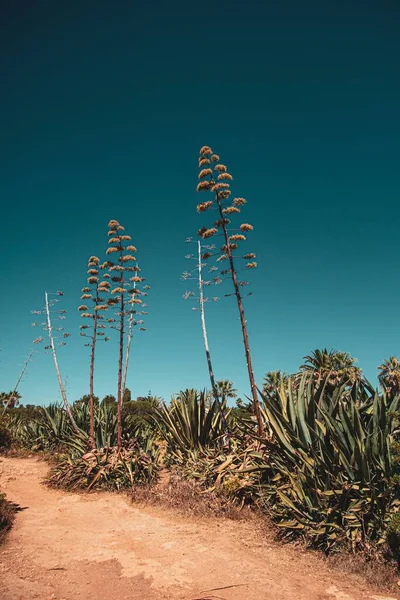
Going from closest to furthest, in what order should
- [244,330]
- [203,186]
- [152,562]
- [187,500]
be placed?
1. [152,562]
2. [187,500]
3. [244,330]
4. [203,186]

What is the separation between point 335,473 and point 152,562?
319cm

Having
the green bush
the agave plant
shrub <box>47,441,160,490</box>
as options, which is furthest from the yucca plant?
shrub <box>47,441,160,490</box>

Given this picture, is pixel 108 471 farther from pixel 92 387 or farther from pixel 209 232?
pixel 209 232

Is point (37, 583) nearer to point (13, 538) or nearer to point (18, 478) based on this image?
point (13, 538)

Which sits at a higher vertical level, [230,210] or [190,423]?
[230,210]

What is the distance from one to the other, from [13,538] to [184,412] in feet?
17.4

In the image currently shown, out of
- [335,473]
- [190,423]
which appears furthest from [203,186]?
[335,473]

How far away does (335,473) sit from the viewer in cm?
588

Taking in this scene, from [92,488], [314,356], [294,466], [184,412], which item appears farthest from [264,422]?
[314,356]

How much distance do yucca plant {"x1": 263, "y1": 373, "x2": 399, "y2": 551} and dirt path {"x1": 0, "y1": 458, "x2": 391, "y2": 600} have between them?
1.83 feet

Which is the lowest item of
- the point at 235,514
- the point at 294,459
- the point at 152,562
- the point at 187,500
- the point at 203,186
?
the point at 152,562

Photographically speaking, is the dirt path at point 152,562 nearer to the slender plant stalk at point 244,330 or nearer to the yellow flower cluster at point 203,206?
the slender plant stalk at point 244,330

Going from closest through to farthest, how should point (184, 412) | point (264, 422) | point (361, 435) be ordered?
point (361, 435) < point (264, 422) < point (184, 412)

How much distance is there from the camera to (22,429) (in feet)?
62.3
